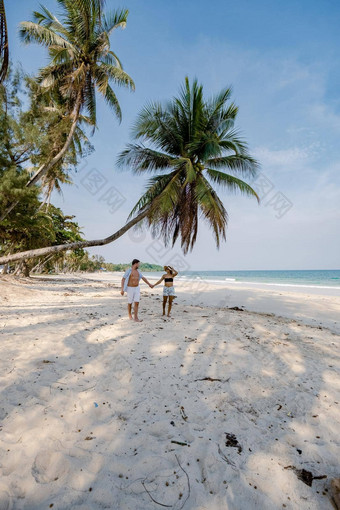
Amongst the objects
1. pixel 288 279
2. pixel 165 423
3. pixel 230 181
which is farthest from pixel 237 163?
pixel 288 279

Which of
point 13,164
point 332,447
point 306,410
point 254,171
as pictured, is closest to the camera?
point 332,447

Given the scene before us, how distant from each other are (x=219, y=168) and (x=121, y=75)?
623 cm

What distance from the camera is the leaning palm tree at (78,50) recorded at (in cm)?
950

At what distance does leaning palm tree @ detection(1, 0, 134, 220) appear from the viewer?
9.50 metres

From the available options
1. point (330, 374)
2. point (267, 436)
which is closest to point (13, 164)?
point (267, 436)

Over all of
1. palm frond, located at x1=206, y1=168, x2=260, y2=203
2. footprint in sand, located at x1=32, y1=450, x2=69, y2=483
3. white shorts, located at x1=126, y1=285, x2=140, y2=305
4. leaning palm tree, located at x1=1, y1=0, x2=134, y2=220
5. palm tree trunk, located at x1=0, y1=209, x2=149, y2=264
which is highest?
leaning palm tree, located at x1=1, y1=0, x2=134, y2=220

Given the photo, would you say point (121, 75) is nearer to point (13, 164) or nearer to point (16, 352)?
point (13, 164)

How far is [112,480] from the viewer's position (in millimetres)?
1740

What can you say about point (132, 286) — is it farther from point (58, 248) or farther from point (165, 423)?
point (165, 423)

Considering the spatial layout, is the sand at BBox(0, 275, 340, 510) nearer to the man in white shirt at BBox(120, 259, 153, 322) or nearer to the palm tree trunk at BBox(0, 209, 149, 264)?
the man in white shirt at BBox(120, 259, 153, 322)

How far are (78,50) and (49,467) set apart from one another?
46.1 ft

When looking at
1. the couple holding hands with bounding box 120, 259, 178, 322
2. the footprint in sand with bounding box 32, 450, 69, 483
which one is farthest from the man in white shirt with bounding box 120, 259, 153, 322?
the footprint in sand with bounding box 32, 450, 69, 483

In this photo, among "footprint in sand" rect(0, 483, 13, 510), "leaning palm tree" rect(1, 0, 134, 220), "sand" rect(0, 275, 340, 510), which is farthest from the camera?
"leaning palm tree" rect(1, 0, 134, 220)

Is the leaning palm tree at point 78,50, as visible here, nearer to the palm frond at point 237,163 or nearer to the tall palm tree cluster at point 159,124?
the tall palm tree cluster at point 159,124
